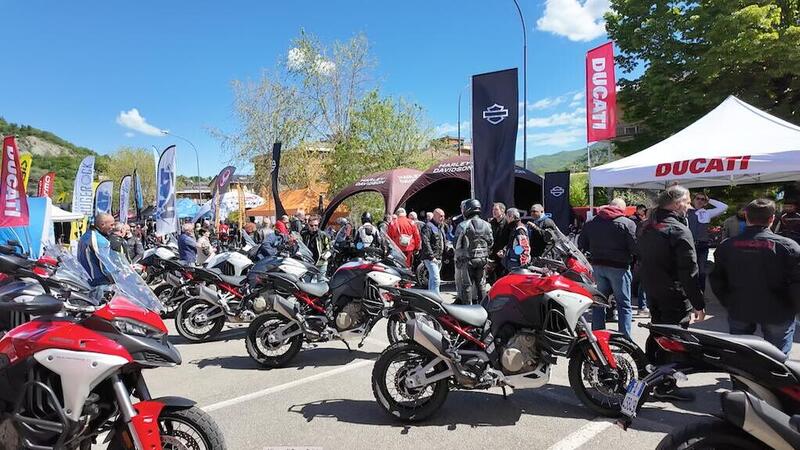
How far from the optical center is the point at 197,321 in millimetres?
6461

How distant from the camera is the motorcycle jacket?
7.05m

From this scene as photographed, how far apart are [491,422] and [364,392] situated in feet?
4.19

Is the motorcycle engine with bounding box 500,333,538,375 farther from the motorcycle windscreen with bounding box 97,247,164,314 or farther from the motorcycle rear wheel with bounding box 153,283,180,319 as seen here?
the motorcycle rear wheel with bounding box 153,283,180,319

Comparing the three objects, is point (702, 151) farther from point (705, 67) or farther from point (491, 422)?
point (705, 67)

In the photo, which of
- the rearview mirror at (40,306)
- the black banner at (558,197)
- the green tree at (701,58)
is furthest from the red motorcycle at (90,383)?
the green tree at (701,58)

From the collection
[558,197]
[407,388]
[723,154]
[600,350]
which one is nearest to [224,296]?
[407,388]

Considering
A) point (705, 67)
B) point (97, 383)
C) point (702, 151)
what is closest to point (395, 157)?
point (705, 67)

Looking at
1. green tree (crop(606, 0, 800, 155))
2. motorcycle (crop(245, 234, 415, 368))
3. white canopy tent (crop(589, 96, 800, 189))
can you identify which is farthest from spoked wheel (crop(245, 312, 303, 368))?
green tree (crop(606, 0, 800, 155))

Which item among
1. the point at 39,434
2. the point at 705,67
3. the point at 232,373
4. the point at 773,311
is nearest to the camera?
the point at 39,434

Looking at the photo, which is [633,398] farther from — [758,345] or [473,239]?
[473,239]

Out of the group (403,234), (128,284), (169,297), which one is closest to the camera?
(128,284)

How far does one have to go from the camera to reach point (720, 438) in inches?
77.3

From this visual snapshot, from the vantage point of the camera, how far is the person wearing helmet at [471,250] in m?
7.05

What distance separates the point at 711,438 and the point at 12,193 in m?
9.81
